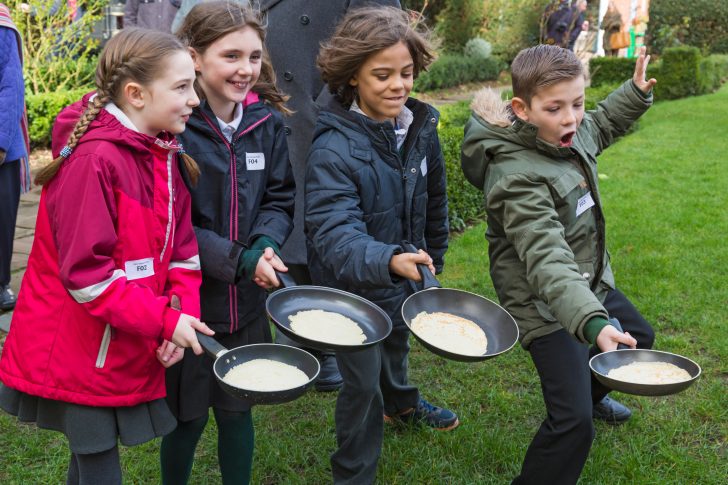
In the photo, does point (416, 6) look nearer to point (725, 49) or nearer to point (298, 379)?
point (725, 49)

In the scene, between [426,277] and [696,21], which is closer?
[426,277]

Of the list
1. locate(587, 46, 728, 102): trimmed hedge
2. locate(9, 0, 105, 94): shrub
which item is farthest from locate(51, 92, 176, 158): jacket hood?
locate(587, 46, 728, 102): trimmed hedge

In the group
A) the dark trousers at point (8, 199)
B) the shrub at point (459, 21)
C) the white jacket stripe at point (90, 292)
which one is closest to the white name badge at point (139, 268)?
the white jacket stripe at point (90, 292)

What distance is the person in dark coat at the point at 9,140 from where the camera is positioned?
14.6 feet

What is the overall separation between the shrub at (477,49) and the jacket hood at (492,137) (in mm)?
16871

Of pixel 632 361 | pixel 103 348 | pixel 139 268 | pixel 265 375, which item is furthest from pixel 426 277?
pixel 103 348

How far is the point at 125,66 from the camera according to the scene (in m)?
2.30

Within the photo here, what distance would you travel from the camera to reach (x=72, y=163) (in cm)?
221

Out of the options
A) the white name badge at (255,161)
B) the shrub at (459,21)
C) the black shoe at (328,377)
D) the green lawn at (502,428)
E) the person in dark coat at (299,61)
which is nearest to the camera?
the white name badge at (255,161)

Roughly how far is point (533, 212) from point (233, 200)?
0.99 m

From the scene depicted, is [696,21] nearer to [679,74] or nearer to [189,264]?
[679,74]

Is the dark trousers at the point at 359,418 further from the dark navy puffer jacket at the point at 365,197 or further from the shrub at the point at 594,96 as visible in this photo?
the shrub at the point at 594,96

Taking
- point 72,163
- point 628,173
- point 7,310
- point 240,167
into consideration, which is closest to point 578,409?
point 240,167

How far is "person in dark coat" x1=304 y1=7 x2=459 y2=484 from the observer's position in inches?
105
